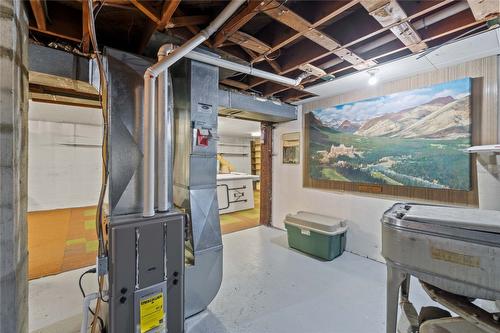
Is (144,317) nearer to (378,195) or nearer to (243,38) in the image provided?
(243,38)

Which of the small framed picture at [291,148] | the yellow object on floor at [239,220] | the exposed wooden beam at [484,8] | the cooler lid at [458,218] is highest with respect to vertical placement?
the exposed wooden beam at [484,8]

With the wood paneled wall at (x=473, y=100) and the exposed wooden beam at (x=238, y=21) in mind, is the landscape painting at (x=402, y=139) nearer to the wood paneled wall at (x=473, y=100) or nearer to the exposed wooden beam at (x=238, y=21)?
the wood paneled wall at (x=473, y=100)

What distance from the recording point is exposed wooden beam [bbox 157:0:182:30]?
1.35 meters

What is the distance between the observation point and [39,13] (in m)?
1.41

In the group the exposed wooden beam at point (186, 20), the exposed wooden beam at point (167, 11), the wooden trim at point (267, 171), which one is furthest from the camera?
the wooden trim at point (267, 171)

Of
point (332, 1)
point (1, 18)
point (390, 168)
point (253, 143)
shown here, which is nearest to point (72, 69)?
point (1, 18)

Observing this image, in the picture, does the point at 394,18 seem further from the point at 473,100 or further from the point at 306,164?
the point at 306,164

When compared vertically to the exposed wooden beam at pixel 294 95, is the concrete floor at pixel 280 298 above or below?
below

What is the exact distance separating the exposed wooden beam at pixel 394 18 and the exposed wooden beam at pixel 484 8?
0.33 metres

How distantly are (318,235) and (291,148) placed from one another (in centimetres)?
168

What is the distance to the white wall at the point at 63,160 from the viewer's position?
5453mm

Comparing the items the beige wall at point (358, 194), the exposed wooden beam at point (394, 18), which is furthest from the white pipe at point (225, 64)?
the beige wall at point (358, 194)

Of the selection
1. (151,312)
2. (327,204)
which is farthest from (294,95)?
(151,312)

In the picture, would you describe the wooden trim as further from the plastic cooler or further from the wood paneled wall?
the wood paneled wall
